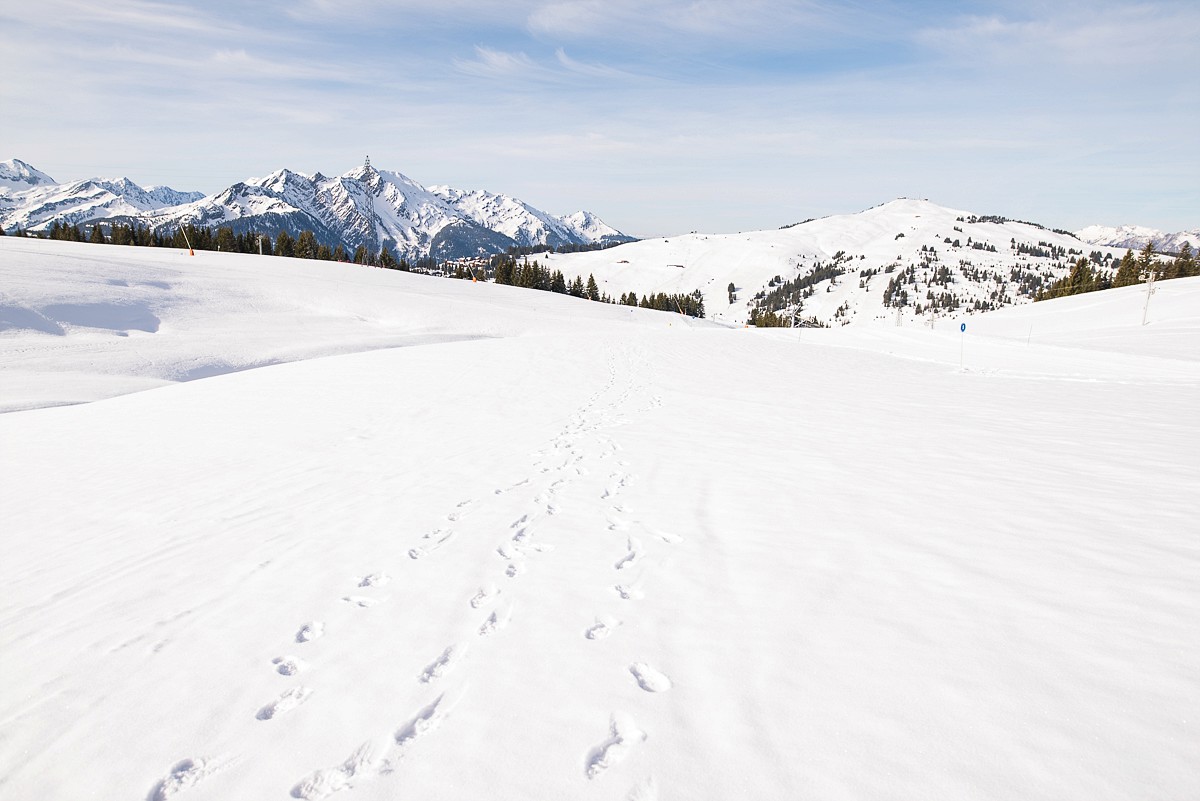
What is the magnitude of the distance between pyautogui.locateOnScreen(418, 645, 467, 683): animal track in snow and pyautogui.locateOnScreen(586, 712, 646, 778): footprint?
1.31 metres

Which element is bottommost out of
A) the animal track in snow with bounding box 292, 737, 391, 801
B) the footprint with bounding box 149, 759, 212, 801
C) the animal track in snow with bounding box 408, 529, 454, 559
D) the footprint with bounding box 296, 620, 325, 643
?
the footprint with bounding box 296, 620, 325, 643

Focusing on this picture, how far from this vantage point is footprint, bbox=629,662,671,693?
3.63 meters

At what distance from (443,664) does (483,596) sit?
994 mm

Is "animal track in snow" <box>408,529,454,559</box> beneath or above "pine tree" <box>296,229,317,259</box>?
beneath

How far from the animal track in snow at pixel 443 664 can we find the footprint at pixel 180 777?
1253mm

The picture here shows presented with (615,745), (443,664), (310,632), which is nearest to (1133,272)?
(615,745)

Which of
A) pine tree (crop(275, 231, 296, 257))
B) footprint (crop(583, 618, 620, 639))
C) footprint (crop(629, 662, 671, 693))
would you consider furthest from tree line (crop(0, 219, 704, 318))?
footprint (crop(629, 662, 671, 693))

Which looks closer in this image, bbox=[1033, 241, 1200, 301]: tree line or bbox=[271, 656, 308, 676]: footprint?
bbox=[271, 656, 308, 676]: footprint

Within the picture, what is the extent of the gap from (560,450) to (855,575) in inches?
243

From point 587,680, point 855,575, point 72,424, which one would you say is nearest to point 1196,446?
point 855,575

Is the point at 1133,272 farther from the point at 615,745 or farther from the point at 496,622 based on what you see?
the point at 615,745

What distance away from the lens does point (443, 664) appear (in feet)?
13.0

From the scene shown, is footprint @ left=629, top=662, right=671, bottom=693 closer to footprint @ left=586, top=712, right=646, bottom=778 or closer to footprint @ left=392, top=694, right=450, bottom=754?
footprint @ left=586, top=712, right=646, bottom=778

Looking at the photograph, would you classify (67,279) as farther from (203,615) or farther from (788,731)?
(788,731)
